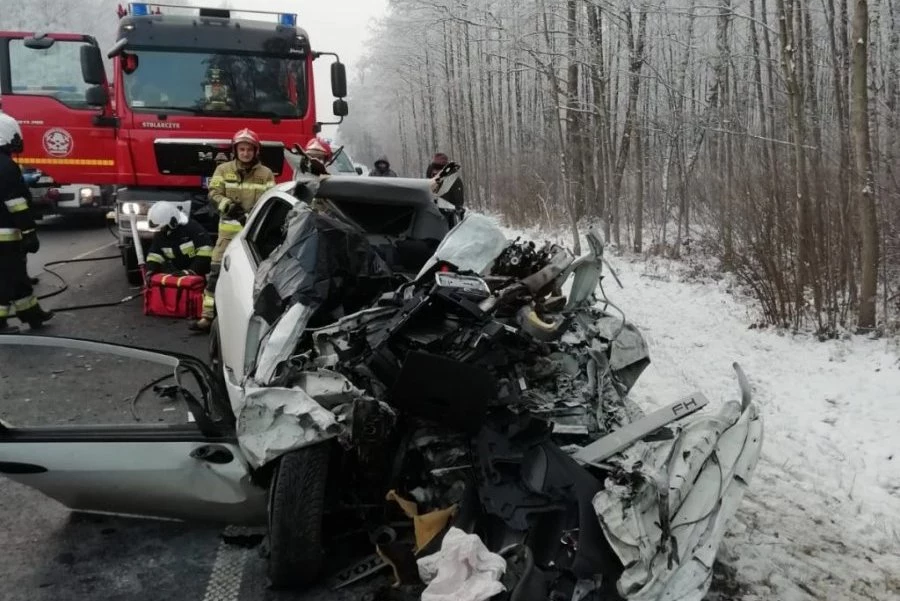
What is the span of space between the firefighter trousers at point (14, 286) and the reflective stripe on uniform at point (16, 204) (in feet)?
1.05

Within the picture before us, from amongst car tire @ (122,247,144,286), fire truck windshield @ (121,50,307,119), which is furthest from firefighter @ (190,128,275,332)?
car tire @ (122,247,144,286)

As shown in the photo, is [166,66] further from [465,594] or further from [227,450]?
[465,594]

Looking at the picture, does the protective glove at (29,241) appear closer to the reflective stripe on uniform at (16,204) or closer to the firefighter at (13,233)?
the firefighter at (13,233)

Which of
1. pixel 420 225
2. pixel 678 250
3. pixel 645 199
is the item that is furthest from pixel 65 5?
pixel 420 225

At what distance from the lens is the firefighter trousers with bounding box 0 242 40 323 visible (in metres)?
6.22

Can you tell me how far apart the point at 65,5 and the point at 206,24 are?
46.4m

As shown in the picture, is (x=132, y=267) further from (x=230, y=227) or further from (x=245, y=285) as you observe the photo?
(x=245, y=285)

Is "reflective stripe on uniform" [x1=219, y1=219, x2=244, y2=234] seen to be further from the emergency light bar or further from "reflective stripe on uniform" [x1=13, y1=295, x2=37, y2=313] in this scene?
the emergency light bar

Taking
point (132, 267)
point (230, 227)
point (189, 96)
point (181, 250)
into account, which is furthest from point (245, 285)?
point (132, 267)

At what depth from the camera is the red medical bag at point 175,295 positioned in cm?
702

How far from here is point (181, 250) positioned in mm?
7301

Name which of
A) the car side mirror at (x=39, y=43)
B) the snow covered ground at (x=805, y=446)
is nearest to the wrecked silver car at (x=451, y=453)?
the snow covered ground at (x=805, y=446)

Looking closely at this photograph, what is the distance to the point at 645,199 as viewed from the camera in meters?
17.0

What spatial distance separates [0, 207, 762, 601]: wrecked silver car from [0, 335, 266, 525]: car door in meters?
0.01
